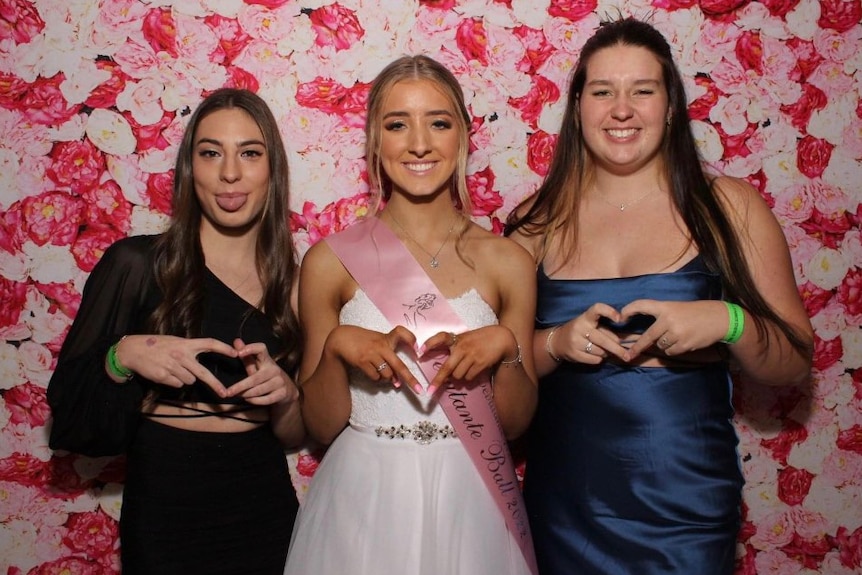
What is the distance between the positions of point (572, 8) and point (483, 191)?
1.59ft

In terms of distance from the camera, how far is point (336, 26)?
1.92 meters

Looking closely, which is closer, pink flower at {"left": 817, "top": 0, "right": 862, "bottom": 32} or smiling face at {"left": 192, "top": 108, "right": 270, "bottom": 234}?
smiling face at {"left": 192, "top": 108, "right": 270, "bottom": 234}

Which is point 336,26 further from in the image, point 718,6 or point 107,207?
point 718,6

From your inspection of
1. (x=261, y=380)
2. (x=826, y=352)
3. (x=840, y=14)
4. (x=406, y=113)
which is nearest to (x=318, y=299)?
(x=261, y=380)

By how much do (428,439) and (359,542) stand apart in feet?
0.75

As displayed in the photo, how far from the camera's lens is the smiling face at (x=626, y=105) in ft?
5.36

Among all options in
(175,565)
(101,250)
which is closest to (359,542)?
(175,565)

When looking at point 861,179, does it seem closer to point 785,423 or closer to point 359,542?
point 785,423

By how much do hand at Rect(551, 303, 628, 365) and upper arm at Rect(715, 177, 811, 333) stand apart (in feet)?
1.03

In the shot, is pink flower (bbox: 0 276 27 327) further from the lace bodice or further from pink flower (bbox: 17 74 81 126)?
the lace bodice

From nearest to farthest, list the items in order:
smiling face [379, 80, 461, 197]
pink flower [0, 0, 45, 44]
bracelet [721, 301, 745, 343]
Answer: bracelet [721, 301, 745, 343]
smiling face [379, 80, 461, 197]
pink flower [0, 0, 45, 44]

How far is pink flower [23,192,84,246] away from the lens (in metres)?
1.90

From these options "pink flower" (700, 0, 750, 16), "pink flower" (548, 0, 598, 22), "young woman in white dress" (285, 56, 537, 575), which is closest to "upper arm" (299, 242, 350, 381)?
"young woman in white dress" (285, 56, 537, 575)

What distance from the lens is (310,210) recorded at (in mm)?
1975
